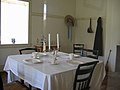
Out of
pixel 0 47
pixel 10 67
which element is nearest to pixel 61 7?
pixel 0 47

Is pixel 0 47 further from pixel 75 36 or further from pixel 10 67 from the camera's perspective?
pixel 75 36

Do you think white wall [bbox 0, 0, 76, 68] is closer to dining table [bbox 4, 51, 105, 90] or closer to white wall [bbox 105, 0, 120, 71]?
white wall [bbox 105, 0, 120, 71]

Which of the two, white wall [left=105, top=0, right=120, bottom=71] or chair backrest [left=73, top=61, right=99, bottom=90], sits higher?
white wall [left=105, top=0, right=120, bottom=71]

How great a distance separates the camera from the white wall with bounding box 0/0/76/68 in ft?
16.4

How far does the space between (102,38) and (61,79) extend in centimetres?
371

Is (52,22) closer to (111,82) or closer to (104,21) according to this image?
(104,21)

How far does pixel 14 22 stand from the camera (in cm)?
497

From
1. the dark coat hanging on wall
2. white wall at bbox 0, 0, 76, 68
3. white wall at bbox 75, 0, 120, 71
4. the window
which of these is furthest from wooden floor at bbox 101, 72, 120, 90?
Answer: the window

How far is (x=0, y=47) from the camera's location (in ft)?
15.0

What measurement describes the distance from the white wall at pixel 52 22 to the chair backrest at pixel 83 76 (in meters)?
3.13

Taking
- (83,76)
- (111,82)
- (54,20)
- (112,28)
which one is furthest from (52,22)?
(83,76)

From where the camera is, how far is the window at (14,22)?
4.73 metres

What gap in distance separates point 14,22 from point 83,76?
11.2 feet

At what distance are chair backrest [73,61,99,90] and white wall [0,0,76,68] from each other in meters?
3.13
